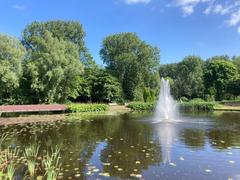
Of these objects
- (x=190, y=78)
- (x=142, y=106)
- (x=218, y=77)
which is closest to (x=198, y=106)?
(x=142, y=106)

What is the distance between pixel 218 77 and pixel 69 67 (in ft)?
110

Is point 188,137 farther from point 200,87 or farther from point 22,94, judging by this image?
point 200,87

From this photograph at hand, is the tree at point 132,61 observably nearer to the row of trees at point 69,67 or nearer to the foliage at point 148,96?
the row of trees at point 69,67

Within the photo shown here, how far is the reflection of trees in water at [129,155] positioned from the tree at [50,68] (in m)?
21.8

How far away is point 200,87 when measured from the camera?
2564 inches

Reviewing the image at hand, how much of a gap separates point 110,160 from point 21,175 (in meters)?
2.77

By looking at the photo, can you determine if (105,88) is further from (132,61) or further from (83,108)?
(83,108)

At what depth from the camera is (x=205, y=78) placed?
194ft

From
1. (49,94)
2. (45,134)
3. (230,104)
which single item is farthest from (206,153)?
(230,104)

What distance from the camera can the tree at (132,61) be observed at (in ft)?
167

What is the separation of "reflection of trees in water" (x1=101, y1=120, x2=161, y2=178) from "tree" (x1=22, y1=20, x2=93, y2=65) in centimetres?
3422

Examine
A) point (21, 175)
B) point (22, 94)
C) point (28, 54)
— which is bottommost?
point (21, 175)

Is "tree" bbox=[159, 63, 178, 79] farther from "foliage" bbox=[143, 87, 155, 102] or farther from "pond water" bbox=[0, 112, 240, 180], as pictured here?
"pond water" bbox=[0, 112, 240, 180]

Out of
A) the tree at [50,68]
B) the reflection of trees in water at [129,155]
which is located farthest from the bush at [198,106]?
→ the reflection of trees in water at [129,155]
